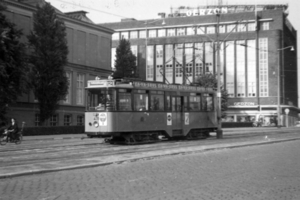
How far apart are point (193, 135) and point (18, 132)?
10.8 metres

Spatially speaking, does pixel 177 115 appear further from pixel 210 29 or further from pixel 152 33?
pixel 152 33

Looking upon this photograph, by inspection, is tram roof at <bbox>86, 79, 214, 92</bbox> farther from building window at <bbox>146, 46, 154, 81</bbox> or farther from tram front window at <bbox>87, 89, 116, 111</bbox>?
building window at <bbox>146, 46, 154, 81</bbox>

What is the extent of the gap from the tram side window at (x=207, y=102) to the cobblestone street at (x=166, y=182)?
45.3 ft

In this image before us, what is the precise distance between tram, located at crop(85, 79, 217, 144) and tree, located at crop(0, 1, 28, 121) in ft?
39.1

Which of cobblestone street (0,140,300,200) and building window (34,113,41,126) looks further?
building window (34,113,41,126)

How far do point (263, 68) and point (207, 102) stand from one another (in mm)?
58061

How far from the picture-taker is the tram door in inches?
969

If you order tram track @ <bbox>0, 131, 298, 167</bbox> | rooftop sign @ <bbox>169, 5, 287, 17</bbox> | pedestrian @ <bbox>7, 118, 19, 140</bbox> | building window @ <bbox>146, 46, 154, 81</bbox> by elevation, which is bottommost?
tram track @ <bbox>0, 131, 298, 167</bbox>

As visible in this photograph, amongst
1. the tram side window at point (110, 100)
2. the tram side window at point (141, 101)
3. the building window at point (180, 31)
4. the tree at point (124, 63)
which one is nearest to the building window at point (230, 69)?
the building window at point (180, 31)

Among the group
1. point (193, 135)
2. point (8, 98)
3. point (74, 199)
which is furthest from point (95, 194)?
point (8, 98)

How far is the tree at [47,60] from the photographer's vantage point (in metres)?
38.1

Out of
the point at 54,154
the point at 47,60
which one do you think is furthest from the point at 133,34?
the point at 54,154


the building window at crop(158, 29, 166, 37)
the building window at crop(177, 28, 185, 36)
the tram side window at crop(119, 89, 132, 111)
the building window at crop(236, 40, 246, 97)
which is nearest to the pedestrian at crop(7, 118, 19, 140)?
the tram side window at crop(119, 89, 132, 111)

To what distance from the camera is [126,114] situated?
2141 cm
